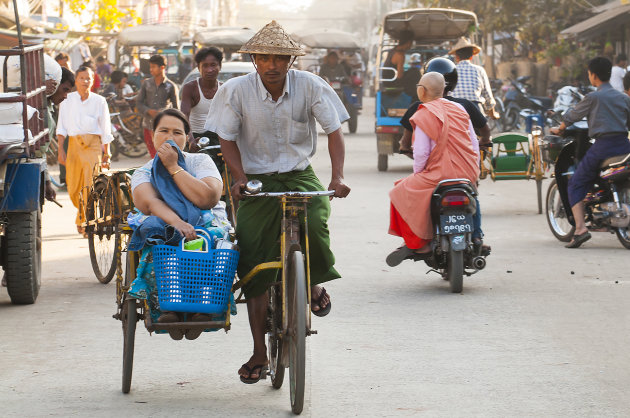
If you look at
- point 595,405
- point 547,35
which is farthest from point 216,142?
point 547,35

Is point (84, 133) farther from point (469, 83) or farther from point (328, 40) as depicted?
point (328, 40)

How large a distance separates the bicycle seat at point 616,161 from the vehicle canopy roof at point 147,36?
1063 inches

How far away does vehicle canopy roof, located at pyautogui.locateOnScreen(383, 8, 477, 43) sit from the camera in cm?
2030

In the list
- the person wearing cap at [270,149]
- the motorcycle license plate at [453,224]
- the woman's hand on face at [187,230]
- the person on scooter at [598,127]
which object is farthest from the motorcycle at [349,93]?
the woman's hand on face at [187,230]

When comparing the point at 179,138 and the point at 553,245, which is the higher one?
the point at 179,138

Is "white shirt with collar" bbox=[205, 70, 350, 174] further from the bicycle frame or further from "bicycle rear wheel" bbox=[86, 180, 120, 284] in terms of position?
Result: "bicycle rear wheel" bbox=[86, 180, 120, 284]

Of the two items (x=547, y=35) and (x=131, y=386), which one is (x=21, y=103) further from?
(x=547, y=35)

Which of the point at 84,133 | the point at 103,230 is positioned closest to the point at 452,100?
the point at 103,230

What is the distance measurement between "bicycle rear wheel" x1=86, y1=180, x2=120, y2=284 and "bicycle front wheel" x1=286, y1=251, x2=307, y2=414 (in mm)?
2831

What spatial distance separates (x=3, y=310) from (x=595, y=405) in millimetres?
4247

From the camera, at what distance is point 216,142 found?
10047 millimetres

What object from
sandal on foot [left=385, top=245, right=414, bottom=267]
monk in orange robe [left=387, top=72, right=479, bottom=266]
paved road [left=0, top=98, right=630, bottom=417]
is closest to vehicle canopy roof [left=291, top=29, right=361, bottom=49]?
paved road [left=0, top=98, right=630, bottom=417]

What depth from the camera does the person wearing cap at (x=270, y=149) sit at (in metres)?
5.40

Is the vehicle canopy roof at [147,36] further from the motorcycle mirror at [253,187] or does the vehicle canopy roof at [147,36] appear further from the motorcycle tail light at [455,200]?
the motorcycle mirror at [253,187]
